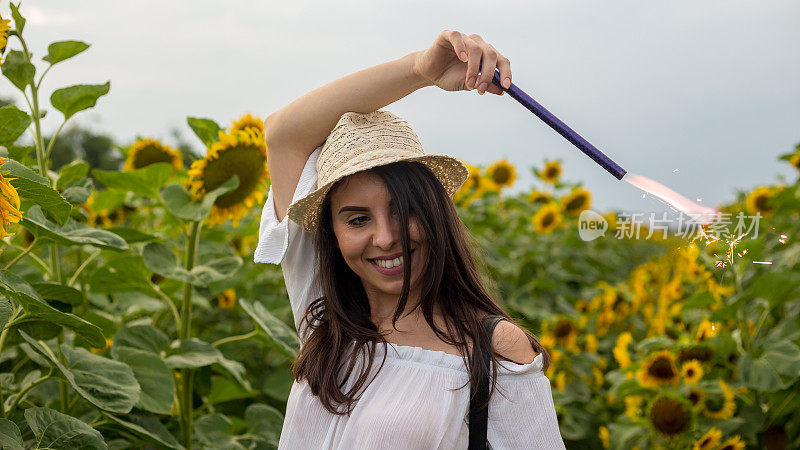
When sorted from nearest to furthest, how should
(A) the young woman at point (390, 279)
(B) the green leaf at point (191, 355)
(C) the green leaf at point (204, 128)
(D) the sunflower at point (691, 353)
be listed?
(A) the young woman at point (390, 279)
(B) the green leaf at point (191, 355)
(C) the green leaf at point (204, 128)
(D) the sunflower at point (691, 353)

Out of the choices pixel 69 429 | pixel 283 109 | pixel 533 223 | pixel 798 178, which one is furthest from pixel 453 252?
pixel 533 223

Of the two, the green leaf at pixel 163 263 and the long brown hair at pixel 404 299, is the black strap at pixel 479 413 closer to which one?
the long brown hair at pixel 404 299

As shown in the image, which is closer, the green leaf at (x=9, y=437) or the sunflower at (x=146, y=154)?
the green leaf at (x=9, y=437)

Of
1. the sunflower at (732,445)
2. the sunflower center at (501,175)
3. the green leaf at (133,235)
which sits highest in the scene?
the green leaf at (133,235)

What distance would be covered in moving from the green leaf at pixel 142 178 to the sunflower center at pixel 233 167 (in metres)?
0.11

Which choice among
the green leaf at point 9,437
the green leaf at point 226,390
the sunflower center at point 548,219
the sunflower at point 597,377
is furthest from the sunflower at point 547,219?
the green leaf at point 9,437

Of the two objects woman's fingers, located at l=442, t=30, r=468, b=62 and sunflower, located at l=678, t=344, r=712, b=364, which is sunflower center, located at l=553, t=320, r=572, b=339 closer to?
sunflower, located at l=678, t=344, r=712, b=364

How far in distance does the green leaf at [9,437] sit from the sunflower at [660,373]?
1.79 m

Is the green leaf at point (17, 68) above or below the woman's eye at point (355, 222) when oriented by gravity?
above

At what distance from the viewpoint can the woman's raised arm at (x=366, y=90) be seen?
4.06ft

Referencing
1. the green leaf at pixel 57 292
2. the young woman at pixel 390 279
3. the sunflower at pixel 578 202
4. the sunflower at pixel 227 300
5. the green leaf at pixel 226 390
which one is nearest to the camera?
the young woman at pixel 390 279

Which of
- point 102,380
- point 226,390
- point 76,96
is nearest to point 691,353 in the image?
point 226,390

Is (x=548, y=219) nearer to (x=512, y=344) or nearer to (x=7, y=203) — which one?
(x=512, y=344)

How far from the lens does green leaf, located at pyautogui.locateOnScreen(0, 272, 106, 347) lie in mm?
1146
